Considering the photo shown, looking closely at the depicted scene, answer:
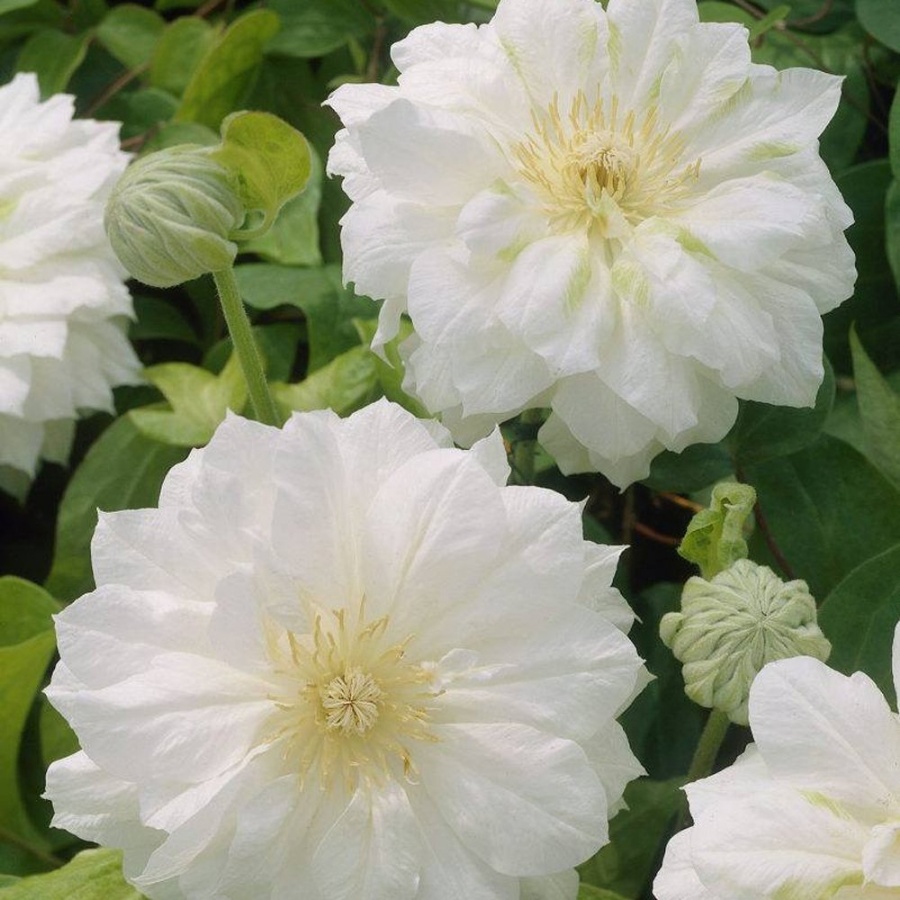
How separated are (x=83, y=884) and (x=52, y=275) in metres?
0.35

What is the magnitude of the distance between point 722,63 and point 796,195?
0.07 metres

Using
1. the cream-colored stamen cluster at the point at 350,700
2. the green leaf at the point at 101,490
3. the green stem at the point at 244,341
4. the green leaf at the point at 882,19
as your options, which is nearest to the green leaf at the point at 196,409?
the green leaf at the point at 101,490

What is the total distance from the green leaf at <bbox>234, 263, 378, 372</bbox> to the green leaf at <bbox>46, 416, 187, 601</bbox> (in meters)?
0.10

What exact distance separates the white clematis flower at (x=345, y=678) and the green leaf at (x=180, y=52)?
440 mm

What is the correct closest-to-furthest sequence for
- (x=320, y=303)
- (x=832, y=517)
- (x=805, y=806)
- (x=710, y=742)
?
(x=805, y=806) → (x=710, y=742) → (x=832, y=517) → (x=320, y=303)

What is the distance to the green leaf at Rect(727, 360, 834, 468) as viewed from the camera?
0.58 m

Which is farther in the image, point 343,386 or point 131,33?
point 131,33

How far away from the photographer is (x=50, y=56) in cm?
88

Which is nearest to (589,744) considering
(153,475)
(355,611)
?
(355,611)

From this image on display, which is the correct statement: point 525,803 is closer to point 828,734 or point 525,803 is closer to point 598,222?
point 828,734

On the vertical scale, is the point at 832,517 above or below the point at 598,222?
below

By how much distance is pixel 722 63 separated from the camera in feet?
1.72

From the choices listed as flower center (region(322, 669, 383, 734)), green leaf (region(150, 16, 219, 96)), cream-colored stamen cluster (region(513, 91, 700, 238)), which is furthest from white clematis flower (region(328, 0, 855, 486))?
green leaf (region(150, 16, 219, 96))

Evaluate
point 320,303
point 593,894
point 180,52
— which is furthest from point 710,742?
point 180,52
